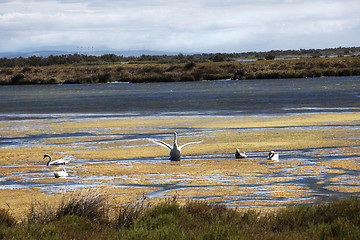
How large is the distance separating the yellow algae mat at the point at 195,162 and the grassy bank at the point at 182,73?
171 ft

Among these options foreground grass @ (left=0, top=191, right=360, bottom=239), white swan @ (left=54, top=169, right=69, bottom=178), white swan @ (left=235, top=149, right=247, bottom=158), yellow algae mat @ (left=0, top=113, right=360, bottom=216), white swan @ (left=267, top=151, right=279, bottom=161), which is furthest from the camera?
white swan @ (left=235, top=149, right=247, bottom=158)

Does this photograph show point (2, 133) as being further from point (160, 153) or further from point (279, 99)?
point (279, 99)

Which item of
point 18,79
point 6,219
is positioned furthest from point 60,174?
point 18,79

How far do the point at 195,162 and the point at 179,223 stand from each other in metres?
7.96

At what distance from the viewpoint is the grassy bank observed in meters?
78.1

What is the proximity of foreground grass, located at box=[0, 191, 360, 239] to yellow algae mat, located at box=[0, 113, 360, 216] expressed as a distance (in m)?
1.85

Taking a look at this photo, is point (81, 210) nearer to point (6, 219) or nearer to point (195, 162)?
point (6, 219)

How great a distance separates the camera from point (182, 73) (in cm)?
8644

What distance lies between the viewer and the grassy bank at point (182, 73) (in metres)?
78.1

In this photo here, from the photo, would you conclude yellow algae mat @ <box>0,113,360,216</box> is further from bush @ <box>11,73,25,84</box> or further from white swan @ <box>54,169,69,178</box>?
bush @ <box>11,73,25,84</box>

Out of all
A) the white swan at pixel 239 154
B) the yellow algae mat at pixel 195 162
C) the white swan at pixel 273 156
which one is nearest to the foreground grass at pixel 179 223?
the yellow algae mat at pixel 195 162

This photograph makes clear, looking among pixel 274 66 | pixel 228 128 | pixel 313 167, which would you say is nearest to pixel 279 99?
pixel 228 128

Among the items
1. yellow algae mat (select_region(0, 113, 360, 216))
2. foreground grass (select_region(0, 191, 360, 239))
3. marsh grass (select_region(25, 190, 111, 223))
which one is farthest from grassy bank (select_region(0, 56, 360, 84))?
marsh grass (select_region(25, 190, 111, 223))

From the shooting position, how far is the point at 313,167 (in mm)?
15102
